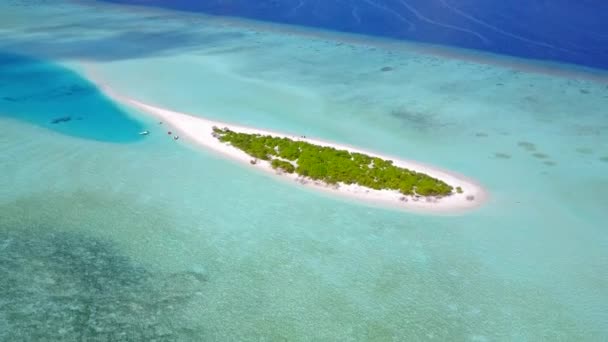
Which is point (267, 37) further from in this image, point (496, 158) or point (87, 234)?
point (87, 234)

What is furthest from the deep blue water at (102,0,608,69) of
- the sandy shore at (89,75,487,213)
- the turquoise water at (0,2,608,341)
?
the sandy shore at (89,75,487,213)

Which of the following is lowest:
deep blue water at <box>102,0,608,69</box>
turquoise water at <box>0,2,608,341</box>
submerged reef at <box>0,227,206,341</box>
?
submerged reef at <box>0,227,206,341</box>

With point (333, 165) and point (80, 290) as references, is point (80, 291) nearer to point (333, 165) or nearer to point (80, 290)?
point (80, 290)

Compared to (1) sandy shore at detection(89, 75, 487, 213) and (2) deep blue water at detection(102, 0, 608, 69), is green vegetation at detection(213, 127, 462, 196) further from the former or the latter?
(2) deep blue water at detection(102, 0, 608, 69)

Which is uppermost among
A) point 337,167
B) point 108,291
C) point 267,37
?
point 267,37

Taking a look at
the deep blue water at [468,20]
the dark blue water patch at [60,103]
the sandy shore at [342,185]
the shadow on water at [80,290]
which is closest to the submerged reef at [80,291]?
→ the shadow on water at [80,290]

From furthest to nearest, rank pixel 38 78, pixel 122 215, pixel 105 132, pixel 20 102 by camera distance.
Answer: pixel 38 78 → pixel 20 102 → pixel 105 132 → pixel 122 215

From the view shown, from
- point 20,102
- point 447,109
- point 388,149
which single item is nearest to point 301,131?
point 388,149
